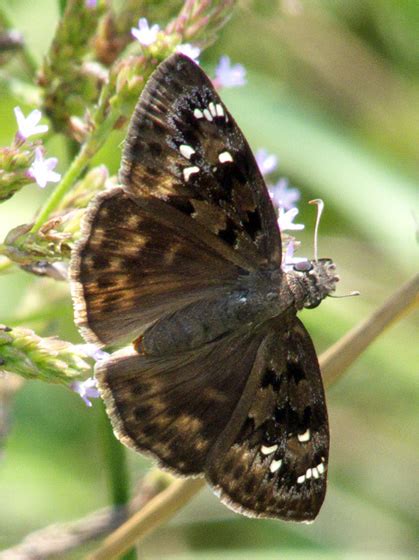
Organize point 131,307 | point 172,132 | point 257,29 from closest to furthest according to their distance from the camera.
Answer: point 172,132 → point 131,307 → point 257,29

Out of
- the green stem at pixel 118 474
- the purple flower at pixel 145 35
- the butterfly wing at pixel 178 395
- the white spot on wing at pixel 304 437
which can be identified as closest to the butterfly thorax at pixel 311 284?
the butterfly wing at pixel 178 395

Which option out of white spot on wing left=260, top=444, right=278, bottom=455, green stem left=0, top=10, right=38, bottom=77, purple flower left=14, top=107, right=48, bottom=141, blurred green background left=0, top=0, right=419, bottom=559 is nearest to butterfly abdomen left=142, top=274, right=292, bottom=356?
white spot on wing left=260, top=444, right=278, bottom=455

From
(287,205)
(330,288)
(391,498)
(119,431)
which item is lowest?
(391,498)

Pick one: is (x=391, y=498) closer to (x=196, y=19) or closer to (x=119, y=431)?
(x=119, y=431)

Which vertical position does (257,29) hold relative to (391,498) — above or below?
above

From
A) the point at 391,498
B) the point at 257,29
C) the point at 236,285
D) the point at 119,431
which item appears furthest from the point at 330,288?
the point at 257,29

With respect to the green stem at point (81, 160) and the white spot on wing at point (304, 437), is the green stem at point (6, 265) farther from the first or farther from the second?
the white spot on wing at point (304, 437)

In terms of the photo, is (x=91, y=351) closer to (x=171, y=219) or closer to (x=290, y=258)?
(x=171, y=219)
